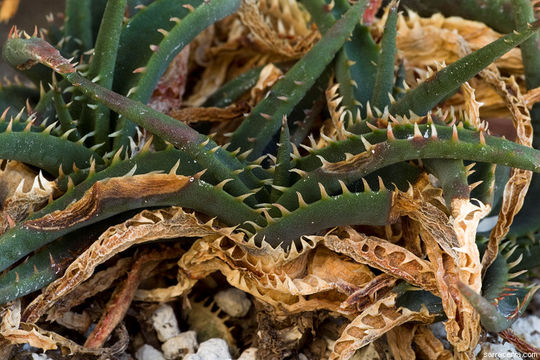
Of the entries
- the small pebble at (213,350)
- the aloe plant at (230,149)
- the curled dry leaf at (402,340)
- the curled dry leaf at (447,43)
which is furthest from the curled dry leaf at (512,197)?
the small pebble at (213,350)

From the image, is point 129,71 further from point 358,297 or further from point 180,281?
point 358,297

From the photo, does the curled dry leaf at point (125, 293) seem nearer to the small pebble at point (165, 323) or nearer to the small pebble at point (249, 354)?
the small pebble at point (165, 323)

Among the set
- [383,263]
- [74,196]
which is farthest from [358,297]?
[74,196]

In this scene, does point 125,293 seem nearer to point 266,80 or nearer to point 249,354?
point 249,354

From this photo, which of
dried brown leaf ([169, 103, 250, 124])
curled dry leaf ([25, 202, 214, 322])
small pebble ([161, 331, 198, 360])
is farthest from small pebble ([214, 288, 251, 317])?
dried brown leaf ([169, 103, 250, 124])

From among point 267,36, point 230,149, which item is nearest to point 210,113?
point 230,149

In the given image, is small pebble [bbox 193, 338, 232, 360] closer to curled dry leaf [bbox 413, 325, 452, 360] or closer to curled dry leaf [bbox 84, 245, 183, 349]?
curled dry leaf [bbox 84, 245, 183, 349]
